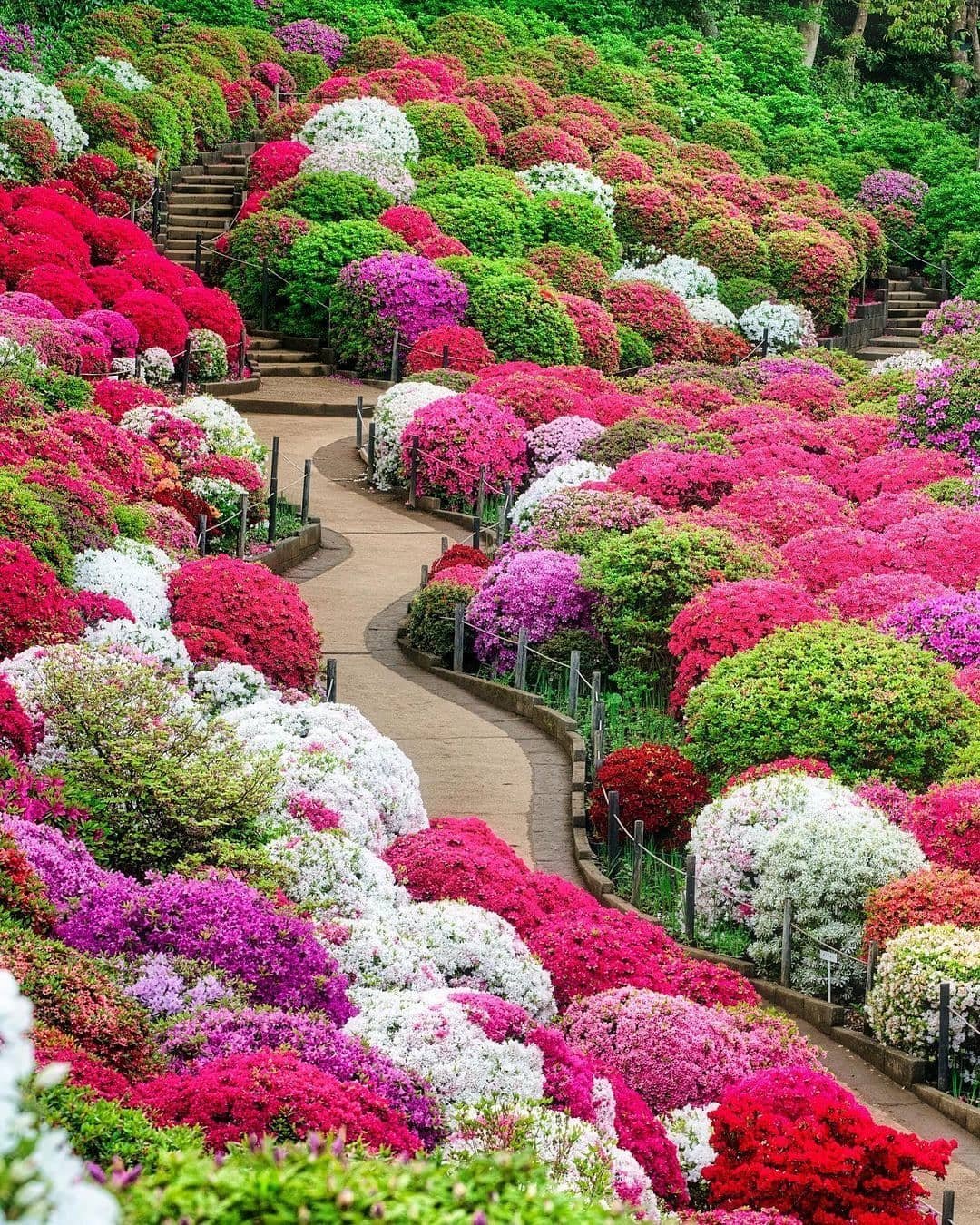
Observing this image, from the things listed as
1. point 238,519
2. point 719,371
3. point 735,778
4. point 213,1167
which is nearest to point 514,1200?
point 213,1167

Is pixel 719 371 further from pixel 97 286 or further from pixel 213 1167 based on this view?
pixel 213 1167

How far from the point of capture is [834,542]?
18969 mm

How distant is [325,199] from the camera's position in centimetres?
3247

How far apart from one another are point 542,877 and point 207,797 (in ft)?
8.71

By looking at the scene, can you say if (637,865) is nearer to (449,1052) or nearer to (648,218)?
(449,1052)

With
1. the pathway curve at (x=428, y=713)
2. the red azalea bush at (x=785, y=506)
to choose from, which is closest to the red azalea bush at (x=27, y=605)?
the pathway curve at (x=428, y=713)

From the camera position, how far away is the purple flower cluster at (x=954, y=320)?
26547mm

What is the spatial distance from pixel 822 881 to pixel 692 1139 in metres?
3.66

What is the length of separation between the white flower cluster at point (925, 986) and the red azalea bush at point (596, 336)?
19627 millimetres

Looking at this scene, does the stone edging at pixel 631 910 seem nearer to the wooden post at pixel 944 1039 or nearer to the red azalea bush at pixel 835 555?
the wooden post at pixel 944 1039

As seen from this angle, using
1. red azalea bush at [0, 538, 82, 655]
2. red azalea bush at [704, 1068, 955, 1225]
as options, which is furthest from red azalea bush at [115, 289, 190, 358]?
red azalea bush at [704, 1068, 955, 1225]

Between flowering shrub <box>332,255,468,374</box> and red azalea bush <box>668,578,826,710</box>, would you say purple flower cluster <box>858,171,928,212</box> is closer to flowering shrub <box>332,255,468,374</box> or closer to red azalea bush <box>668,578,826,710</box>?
flowering shrub <box>332,255,468,374</box>

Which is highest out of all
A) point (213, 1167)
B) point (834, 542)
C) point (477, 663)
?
point (213, 1167)

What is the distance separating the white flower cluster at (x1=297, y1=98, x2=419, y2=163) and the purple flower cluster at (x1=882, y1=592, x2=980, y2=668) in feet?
68.0
